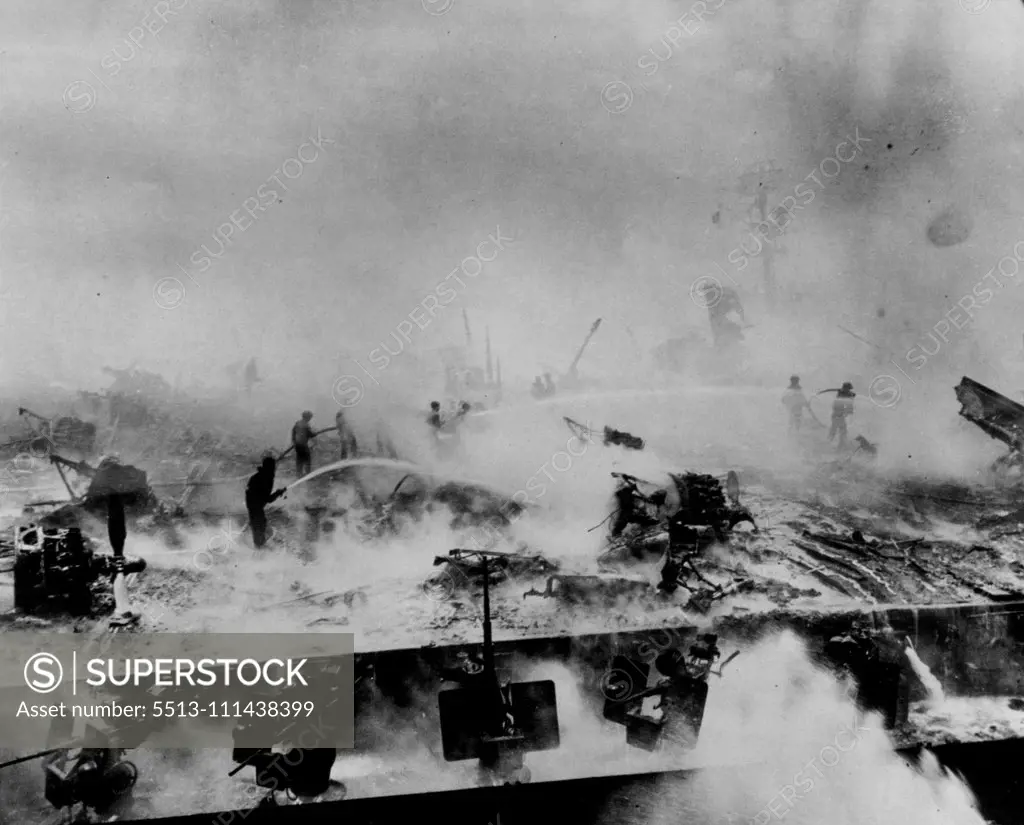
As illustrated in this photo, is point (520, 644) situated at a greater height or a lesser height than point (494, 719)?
greater

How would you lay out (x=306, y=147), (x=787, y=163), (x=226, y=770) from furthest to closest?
(x=787, y=163), (x=306, y=147), (x=226, y=770)

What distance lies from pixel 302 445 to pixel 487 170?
132 inches

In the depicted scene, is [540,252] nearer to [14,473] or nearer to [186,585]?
Answer: [186,585]

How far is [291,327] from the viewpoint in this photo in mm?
6656

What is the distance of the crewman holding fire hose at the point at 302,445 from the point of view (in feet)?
22.0

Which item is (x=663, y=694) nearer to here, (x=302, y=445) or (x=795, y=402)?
(x=795, y=402)

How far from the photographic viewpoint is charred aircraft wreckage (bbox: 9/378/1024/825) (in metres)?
6.09

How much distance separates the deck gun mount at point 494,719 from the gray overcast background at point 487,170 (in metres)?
3.06

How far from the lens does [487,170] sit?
6.84m

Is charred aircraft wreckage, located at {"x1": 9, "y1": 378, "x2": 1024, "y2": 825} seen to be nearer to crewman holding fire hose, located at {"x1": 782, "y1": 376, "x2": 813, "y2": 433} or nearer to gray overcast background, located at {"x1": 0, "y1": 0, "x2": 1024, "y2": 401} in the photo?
crewman holding fire hose, located at {"x1": 782, "y1": 376, "x2": 813, "y2": 433}

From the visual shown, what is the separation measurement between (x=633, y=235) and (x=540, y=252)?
40.1 inches

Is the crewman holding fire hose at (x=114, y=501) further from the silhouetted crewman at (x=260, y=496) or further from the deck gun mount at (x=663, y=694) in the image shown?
the deck gun mount at (x=663, y=694)

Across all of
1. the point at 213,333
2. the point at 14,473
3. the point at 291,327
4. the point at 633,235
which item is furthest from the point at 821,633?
the point at 14,473

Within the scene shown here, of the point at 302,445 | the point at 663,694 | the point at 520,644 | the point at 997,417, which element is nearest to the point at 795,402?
the point at 997,417
